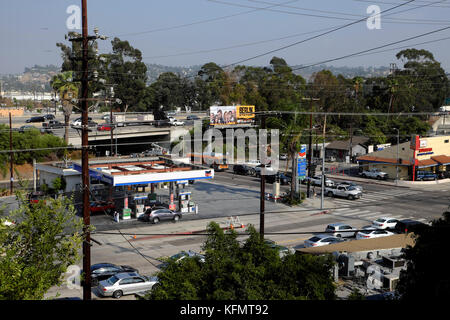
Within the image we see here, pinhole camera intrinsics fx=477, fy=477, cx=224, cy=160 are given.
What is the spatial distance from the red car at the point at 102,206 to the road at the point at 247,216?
3.46ft

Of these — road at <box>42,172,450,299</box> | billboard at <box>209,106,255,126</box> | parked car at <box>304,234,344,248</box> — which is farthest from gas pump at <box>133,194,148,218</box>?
billboard at <box>209,106,255,126</box>

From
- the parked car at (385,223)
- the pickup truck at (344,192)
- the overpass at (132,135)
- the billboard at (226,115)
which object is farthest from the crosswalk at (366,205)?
the overpass at (132,135)

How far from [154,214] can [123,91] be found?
6712cm

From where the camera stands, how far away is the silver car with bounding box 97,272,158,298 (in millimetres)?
20844

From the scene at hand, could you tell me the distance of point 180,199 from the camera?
37438 mm

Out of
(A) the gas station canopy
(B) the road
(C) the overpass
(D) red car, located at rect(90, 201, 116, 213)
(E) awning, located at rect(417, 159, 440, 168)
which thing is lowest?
(B) the road

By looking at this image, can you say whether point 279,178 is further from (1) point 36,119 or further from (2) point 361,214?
(1) point 36,119

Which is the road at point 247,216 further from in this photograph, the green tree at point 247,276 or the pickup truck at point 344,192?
the green tree at point 247,276

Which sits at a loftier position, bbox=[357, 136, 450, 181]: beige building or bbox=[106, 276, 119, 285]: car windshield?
bbox=[357, 136, 450, 181]: beige building

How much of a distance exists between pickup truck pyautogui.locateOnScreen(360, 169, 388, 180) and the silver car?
39.2m

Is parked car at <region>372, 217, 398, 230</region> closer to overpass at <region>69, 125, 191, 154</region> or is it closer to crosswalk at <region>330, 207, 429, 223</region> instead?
crosswalk at <region>330, 207, 429, 223</region>

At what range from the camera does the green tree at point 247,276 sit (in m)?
9.87

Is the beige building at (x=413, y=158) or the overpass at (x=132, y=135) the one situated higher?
the overpass at (x=132, y=135)
